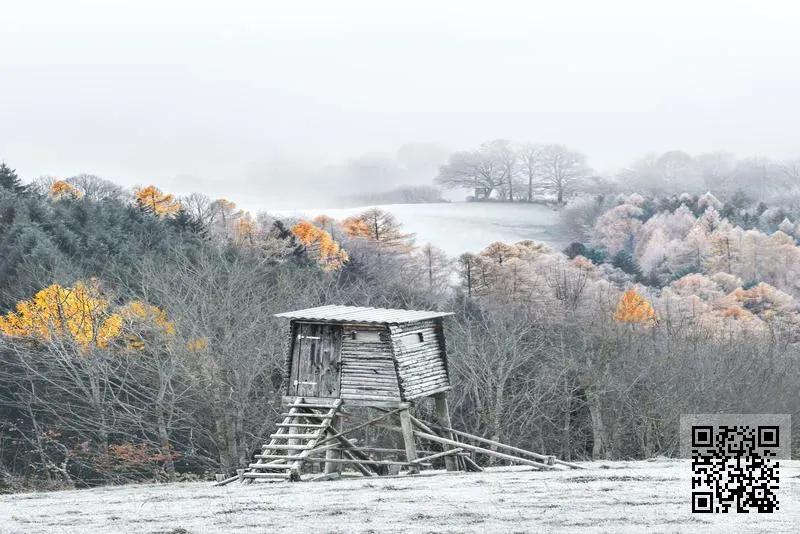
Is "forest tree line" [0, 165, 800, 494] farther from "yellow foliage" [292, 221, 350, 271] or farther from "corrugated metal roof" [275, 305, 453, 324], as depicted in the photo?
"corrugated metal roof" [275, 305, 453, 324]

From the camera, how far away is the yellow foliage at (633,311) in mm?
60125

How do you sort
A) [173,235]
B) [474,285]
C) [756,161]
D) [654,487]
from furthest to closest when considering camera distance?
1. [756,161]
2. [474,285]
3. [173,235]
4. [654,487]

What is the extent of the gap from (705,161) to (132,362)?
9148cm

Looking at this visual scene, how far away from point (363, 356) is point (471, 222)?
91211 millimetres

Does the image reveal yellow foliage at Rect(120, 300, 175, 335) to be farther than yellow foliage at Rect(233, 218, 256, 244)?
No

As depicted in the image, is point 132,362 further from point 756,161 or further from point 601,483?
point 756,161

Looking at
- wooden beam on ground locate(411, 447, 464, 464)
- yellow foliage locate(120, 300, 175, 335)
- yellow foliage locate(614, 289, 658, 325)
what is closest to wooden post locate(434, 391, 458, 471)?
wooden beam on ground locate(411, 447, 464, 464)

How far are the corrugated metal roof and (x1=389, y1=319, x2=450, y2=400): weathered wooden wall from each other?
22 centimetres

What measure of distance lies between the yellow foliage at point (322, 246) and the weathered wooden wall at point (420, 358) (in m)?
42.2

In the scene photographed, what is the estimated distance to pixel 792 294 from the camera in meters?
90.2

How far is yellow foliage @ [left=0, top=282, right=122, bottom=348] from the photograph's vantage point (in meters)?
39.6

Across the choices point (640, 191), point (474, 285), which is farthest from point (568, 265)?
point (640, 191)

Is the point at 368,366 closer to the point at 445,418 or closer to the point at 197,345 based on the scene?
the point at 445,418

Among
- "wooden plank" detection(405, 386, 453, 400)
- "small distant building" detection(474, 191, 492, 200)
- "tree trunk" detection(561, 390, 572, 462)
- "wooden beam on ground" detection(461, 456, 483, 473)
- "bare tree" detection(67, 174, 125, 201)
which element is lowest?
"tree trunk" detection(561, 390, 572, 462)
